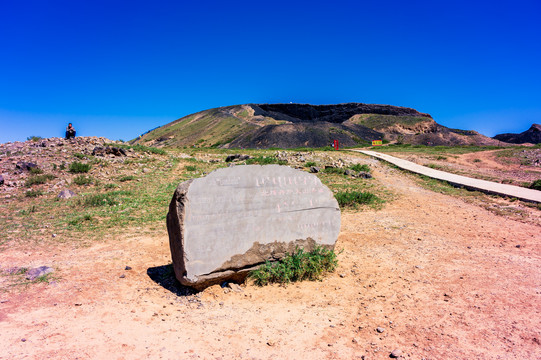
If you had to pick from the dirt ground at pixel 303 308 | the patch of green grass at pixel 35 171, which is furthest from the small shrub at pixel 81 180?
the dirt ground at pixel 303 308

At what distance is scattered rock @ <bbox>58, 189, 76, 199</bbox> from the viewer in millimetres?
9548

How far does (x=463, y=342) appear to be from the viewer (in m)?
3.03

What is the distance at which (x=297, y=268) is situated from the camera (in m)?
4.75

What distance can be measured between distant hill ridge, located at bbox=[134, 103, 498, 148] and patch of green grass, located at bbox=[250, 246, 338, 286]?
1237 inches

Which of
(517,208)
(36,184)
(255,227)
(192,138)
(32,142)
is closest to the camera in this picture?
(255,227)

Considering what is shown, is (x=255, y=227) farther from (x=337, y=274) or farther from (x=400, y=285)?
(x=400, y=285)

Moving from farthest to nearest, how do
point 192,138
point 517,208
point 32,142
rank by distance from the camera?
1. point 192,138
2. point 32,142
3. point 517,208

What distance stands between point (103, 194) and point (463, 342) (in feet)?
33.0

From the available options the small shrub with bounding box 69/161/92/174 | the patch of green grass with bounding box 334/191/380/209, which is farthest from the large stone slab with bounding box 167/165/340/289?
the small shrub with bounding box 69/161/92/174

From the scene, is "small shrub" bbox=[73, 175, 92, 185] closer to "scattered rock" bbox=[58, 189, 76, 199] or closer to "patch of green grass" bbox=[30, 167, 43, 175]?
"scattered rock" bbox=[58, 189, 76, 199]

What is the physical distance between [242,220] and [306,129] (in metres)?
36.2

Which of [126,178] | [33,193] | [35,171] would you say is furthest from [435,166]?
[35,171]

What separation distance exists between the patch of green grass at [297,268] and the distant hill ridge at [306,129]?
103 feet

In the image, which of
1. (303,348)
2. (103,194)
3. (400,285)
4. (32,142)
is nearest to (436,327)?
(400,285)
